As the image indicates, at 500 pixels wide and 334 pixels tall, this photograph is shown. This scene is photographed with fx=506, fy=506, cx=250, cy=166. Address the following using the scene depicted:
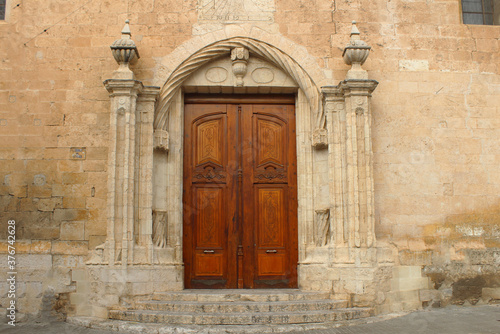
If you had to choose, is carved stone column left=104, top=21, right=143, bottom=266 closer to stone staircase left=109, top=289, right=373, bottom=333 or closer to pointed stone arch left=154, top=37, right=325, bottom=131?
pointed stone arch left=154, top=37, right=325, bottom=131

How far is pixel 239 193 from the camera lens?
287 inches

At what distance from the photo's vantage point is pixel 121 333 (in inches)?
223

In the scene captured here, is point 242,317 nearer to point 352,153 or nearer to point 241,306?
point 241,306

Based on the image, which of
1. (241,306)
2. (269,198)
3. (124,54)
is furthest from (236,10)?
(241,306)

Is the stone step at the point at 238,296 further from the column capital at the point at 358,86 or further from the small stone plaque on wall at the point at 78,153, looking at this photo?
the column capital at the point at 358,86

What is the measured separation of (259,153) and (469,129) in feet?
10.0

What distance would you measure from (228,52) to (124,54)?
4.89 feet

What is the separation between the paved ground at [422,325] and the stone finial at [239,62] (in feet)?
12.1

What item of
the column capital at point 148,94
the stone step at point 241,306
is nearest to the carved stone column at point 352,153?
the stone step at point 241,306

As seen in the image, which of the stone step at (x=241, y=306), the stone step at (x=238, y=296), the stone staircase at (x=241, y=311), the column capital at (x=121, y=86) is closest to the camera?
the stone staircase at (x=241, y=311)

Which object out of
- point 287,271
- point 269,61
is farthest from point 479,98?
point 287,271

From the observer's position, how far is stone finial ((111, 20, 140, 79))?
677 centimetres

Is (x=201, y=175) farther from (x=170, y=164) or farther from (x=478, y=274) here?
(x=478, y=274)

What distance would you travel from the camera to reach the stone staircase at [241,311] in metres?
5.72
